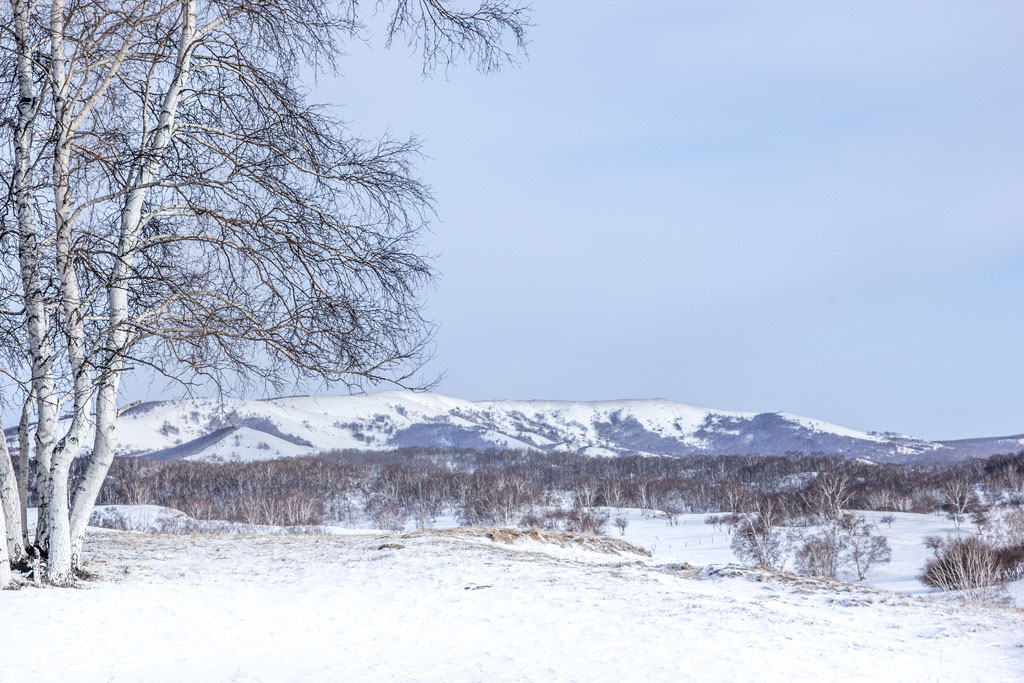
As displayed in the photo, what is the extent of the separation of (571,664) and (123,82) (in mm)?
9268

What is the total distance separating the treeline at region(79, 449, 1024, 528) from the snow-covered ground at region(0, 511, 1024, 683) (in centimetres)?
9063

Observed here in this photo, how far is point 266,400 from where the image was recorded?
808 centimetres

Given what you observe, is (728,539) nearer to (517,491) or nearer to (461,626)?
(517,491)

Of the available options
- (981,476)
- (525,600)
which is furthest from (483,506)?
A: (525,600)

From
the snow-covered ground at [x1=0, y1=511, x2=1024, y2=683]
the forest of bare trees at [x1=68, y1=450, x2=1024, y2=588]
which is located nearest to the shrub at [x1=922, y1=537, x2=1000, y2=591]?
the snow-covered ground at [x1=0, y1=511, x2=1024, y2=683]

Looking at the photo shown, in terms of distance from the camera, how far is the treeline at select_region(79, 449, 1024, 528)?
115188mm

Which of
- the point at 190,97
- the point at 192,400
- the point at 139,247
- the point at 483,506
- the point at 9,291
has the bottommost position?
the point at 483,506

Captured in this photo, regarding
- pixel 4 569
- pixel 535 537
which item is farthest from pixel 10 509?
pixel 535 537

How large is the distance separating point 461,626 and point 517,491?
426ft

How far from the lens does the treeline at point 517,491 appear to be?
115188 millimetres

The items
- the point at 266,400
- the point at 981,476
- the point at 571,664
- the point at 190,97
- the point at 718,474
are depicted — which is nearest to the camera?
the point at 571,664

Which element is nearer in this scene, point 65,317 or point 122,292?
point 65,317

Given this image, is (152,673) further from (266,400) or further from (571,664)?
(571,664)

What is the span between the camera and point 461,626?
28.7 feet
